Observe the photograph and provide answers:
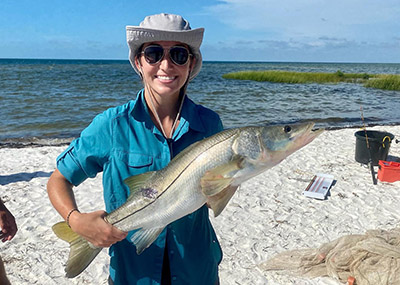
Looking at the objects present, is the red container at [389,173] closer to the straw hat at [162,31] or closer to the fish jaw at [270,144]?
the fish jaw at [270,144]

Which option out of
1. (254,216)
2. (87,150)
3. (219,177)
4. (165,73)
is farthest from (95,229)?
(254,216)

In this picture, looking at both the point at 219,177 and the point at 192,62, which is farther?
the point at 192,62

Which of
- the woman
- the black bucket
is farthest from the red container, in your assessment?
the woman

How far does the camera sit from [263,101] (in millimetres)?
24625

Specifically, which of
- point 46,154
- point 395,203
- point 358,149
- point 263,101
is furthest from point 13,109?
point 395,203

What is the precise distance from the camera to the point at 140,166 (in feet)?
6.82

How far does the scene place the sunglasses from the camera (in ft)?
6.79

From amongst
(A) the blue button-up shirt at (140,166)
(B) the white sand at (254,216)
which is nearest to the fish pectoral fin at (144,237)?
(A) the blue button-up shirt at (140,166)

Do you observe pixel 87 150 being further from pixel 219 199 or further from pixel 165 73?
pixel 219 199

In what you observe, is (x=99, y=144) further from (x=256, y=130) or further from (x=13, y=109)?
(x=13, y=109)

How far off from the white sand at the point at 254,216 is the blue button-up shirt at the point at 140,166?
2.57m

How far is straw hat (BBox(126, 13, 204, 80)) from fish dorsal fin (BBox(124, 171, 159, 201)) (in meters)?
0.77

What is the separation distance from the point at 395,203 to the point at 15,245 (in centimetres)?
664

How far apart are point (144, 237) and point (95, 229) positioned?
274mm
